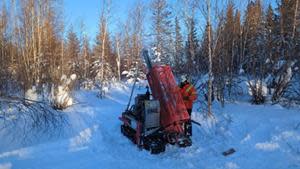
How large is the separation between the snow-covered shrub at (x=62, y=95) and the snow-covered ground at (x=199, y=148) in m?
3.09

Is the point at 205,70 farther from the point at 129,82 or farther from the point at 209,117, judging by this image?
the point at 129,82

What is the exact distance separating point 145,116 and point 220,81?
5.30 m

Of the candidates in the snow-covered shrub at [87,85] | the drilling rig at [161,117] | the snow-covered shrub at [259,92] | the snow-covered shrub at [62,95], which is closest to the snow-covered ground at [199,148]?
the drilling rig at [161,117]

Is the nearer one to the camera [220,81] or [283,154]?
[283,154]

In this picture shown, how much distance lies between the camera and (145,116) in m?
9.27

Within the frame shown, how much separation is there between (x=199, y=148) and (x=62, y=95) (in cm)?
796

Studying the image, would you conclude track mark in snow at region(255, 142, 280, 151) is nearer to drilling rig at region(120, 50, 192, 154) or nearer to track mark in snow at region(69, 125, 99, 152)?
drilling rig at region(120, 50, 192, 154)

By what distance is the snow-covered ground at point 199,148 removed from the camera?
7.79m

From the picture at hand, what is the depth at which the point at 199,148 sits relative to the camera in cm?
905

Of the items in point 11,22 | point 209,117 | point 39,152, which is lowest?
point 39,152

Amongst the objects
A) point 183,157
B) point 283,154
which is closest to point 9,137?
point 183,157

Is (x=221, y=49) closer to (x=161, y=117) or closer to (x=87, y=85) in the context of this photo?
(x=161, y=117)

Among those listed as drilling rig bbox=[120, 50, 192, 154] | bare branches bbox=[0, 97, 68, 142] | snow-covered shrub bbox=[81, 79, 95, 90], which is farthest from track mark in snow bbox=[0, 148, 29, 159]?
snow-covered shrub bbox=[81, 79, 95, 90]

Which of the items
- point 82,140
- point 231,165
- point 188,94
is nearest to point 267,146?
point 231,165
